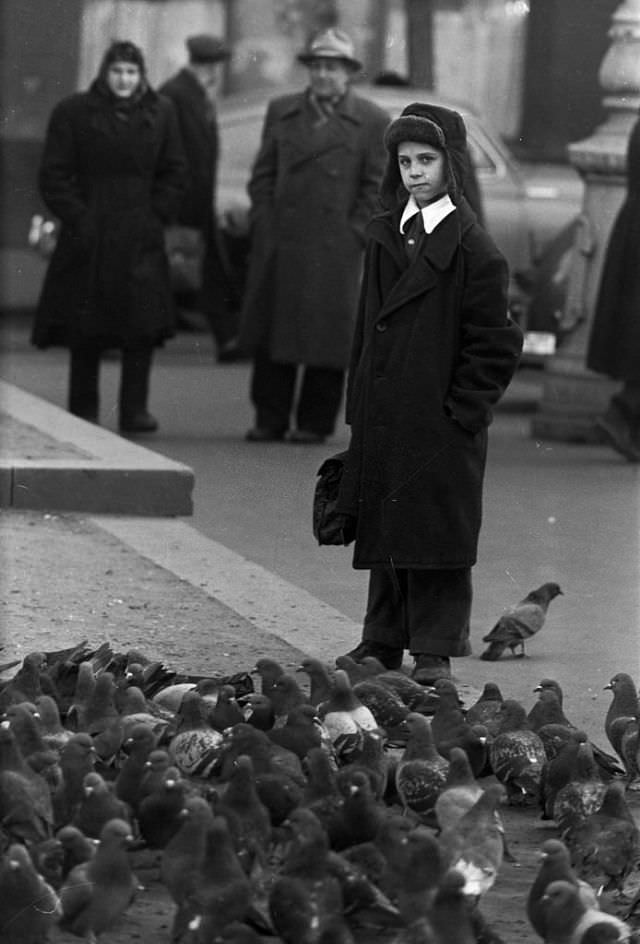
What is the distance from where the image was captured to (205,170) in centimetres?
1568

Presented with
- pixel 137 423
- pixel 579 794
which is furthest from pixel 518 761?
pixel 137 423

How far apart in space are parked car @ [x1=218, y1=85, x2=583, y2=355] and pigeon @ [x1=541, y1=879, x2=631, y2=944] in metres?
11.7

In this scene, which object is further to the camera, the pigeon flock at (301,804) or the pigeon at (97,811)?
the pigeon at (97,811)

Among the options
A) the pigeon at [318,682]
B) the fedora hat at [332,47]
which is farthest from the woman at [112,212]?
the pigeon at [318,682]

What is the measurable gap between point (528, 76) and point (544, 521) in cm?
1556

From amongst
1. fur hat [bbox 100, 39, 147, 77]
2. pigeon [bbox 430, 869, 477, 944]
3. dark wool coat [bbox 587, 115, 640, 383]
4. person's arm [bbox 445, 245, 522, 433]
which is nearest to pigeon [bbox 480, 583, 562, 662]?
person's arm [bbox 445, 245, 522, 433]

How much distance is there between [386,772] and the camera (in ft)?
18.1

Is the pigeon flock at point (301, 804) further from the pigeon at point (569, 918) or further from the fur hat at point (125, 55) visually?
the fur hat at point (125, 55)

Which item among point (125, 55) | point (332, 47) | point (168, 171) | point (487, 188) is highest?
point (332, 47)

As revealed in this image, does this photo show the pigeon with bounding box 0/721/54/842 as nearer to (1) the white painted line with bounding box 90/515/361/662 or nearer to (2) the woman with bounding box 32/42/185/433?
(1) the white painted line with bounding box 90/515/361/662

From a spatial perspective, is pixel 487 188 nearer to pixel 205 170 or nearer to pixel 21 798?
pixel 205 170

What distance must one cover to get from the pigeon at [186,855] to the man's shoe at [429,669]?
7.02ft

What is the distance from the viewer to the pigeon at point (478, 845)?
474 centimetres

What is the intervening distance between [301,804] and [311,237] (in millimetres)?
7413
